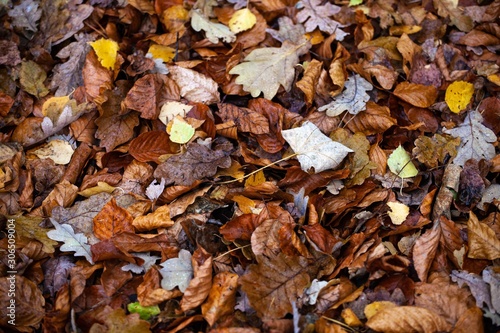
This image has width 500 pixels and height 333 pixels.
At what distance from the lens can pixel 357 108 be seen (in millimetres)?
2602

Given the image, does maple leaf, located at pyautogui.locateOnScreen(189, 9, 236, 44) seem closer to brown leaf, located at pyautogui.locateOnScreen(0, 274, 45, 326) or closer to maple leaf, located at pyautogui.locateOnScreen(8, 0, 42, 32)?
maple leaf, located at pyautogui.locateOnScreen(8, 0, 42, 32)

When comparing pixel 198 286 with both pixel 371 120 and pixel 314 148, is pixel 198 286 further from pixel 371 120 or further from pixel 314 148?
pixel 371 120

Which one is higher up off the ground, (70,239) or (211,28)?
(211,28)

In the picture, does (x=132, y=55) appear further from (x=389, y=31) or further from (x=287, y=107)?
(x=389, y=31)

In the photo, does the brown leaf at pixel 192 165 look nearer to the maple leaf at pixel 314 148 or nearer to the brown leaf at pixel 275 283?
the maple leaf at pixel 314 148

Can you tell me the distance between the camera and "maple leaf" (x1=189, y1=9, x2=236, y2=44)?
2914mm

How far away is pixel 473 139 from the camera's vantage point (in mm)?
2506

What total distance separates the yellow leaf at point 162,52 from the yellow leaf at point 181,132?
1.91 ft

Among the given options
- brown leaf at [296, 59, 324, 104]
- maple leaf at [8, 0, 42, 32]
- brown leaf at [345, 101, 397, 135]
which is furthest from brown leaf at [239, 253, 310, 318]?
maple leaf at [8, 0, 42, 32]

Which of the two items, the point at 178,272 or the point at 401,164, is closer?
the point at 178,272

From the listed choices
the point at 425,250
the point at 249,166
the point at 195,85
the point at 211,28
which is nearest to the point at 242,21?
the point at 211,28

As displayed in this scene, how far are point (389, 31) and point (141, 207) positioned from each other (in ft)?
6.48

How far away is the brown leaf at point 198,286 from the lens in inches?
78.5

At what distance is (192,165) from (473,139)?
61.4 inches
